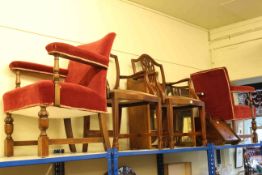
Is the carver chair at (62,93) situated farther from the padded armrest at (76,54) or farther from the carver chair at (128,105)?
the carver chair at (128,105)

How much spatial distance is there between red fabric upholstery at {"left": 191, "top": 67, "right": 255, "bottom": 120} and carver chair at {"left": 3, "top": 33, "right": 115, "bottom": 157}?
1.77m

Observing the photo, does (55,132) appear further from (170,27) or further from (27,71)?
(170,27)

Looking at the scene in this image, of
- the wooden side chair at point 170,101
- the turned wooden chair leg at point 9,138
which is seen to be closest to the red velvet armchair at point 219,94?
the wooden side chair at point 170,101

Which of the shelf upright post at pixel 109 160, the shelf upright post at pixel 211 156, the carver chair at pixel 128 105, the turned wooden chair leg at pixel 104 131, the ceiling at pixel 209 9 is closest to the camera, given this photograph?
the shelf upright post at pixel 109 160

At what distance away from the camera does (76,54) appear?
7.29ft

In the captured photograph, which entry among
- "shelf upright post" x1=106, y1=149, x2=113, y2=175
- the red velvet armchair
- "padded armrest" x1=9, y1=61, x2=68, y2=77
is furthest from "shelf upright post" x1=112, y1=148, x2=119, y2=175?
the red velvet armchair

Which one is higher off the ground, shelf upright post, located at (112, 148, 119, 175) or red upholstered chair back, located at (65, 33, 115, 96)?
red upholstered chair back, located at (65, 33, 115, 96)

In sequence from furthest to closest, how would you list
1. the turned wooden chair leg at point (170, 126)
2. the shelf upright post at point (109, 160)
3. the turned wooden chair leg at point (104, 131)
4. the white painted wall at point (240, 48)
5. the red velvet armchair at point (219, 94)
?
the white painted wall at point (240, 48) < the red velvet armchair at point (219, 94) < the turned wooden chair leg at point (170, 126) < the turned wooden chair leg at point (104, 131) < the shelf upright post at point (109, 160)

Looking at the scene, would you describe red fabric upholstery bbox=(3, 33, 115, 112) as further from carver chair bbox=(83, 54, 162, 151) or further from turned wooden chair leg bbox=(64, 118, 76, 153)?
turned wooden chair leg bbox=(64, 118, 76, 153)

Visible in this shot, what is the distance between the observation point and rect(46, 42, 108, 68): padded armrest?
6.92 ft

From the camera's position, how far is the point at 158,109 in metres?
3.01

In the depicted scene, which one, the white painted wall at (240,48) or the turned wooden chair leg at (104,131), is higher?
the white painted wall at (240,48)

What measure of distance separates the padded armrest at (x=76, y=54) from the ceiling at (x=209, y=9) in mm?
1830

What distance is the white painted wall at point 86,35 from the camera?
2.79 metres
